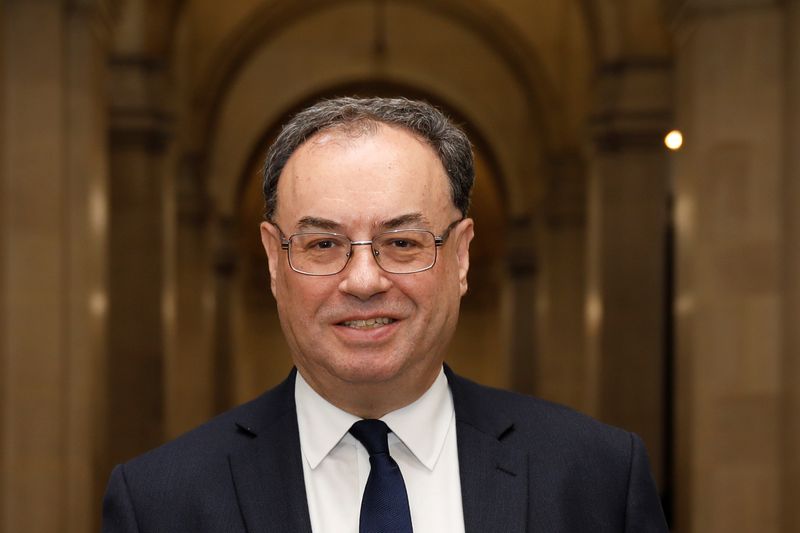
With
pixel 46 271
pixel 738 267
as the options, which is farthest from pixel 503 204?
pixel 46 271

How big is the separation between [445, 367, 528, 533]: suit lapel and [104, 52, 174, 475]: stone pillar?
10.2 metres

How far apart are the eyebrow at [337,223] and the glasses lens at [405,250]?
2 cm

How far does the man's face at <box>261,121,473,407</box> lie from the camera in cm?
240

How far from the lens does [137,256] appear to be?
12.9m

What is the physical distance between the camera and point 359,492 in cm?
253

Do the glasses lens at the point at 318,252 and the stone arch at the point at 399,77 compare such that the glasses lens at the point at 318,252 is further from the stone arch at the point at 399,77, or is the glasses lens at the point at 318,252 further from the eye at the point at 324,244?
the stone arch at the point at 399,77

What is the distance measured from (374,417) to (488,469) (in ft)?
0.94

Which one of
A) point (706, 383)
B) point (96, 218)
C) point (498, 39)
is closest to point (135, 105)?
point (96, 218)

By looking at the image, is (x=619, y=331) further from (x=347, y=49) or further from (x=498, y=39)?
(x=347, y=49)

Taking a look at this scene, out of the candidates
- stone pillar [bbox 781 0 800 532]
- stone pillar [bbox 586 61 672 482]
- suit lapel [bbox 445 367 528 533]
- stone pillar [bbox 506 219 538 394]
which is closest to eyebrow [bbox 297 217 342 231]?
suit lapel [bbox 445 367 528 533]

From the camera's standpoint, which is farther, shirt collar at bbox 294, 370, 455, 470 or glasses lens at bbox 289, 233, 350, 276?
shirt collar at bbox 294, 370, 455, 470

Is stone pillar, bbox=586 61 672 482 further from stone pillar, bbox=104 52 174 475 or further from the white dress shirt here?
the white dress shirt

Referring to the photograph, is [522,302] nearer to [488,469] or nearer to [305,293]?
[488,469]

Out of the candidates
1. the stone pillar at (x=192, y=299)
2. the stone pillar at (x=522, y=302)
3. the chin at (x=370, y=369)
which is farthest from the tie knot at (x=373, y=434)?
the stone pillar at (x=522, y=302)
